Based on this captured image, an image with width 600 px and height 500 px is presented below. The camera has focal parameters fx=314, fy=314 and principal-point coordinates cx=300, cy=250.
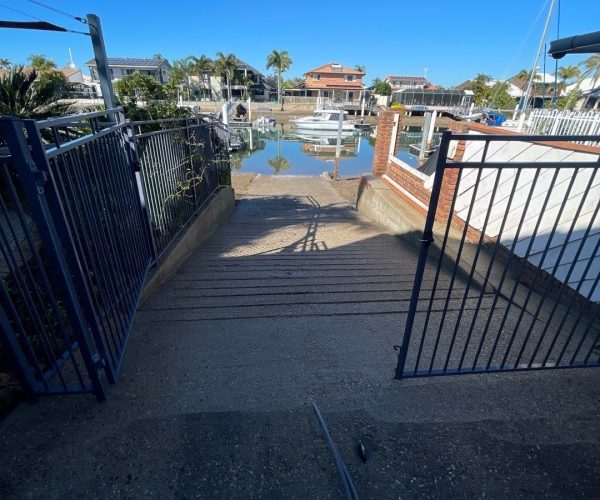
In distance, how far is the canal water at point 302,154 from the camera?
20703mm

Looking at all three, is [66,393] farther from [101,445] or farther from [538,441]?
[538,441]

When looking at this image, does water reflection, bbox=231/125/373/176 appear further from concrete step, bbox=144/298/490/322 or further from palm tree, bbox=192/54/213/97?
palm tree, bbox=192/54/213/97

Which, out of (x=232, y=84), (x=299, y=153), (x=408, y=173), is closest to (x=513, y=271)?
(x=408, y=173)

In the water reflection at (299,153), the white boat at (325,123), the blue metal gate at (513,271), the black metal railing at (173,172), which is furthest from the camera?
the white boat at (325,123)

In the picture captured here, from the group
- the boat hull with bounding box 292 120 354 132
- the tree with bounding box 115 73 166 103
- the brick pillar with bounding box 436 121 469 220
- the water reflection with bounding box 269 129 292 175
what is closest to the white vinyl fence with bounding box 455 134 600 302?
the brick pillar with bounding box 436 121 469 220

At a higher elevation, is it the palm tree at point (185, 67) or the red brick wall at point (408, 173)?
the palm tree at point (185, 67)

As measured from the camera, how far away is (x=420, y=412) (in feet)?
6.15

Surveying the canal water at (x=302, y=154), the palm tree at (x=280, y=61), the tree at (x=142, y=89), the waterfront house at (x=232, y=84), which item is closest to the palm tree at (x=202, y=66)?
the waterfront house at (x=232, y=84)

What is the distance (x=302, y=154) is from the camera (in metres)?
26.3

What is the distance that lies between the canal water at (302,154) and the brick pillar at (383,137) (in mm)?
5711

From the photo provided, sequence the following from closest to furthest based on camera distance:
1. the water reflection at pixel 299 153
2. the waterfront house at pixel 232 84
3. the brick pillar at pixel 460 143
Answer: the brick pillar at pixel 460 143, the water reflection at pixel 299 153, the waterfront house at pixel 232 84

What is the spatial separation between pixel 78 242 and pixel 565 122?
10636 millimetres

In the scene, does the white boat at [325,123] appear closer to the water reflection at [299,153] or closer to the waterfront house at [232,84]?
the water reflection at [299,153]

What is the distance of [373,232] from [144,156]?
5165mm
